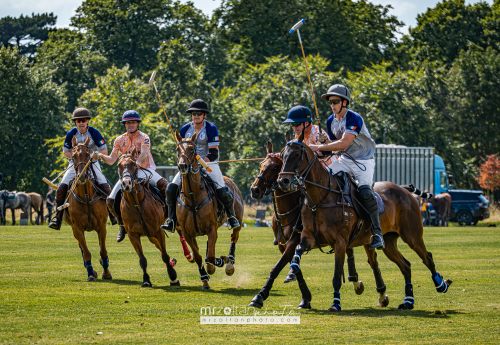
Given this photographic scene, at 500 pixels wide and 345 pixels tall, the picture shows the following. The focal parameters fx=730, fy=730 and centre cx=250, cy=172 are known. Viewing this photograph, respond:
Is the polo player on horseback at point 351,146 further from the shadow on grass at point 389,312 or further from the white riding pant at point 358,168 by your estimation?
the shadow on grass at point 389,312

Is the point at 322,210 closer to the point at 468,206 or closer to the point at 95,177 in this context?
the point at 95,177

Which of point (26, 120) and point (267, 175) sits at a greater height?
point (26, 120)

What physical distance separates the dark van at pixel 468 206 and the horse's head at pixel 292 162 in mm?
32011

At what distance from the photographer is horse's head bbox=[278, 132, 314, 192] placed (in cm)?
937

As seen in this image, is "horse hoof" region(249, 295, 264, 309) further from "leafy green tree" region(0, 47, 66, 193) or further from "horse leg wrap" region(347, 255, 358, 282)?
"leafy green tree" region(0, 47, 66, 193)

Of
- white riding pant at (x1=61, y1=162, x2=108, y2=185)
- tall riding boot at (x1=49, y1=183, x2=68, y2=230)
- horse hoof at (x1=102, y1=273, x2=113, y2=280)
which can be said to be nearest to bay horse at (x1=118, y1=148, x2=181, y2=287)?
horse hoof at (x1=102, y1=273, x2=113, y2=280)

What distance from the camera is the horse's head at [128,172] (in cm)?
1220

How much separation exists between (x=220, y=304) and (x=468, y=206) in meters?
32.2

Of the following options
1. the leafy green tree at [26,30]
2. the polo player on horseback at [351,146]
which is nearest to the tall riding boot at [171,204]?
the polo player on horseback at [351,146]

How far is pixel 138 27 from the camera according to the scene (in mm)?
56406

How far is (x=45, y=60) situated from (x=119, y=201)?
46411mm

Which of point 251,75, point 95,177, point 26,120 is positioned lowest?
point 95,177

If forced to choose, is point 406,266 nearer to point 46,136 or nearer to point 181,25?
point 46,136

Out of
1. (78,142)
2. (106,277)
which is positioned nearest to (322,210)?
(106,277)
